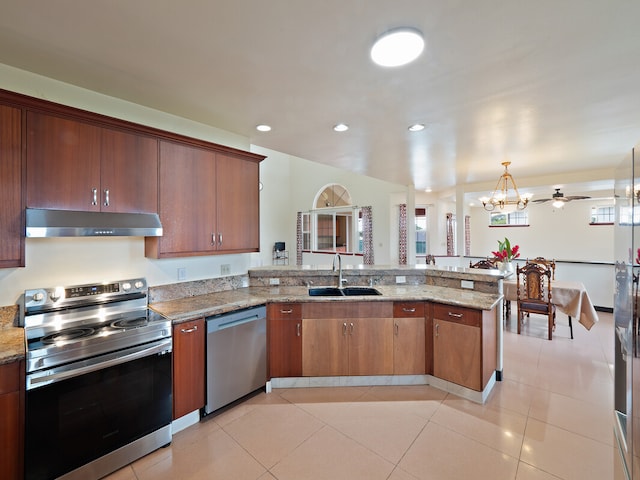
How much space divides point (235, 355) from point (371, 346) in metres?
1.27

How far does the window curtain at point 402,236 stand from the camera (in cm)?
728

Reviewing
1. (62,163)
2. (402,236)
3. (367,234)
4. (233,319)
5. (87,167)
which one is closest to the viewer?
(62,163)

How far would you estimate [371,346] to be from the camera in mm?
2834

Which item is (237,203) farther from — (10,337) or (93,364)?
(10,337)

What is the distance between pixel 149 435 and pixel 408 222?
6.20 metres

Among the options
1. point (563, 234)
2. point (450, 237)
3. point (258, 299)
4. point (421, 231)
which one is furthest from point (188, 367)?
point (563, 234)

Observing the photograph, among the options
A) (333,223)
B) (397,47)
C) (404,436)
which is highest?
(397,47)

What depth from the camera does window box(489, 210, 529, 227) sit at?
918 centimetres

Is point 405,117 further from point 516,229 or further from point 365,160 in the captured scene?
point 516,229

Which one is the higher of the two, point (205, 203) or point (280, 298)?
point (205, 203)

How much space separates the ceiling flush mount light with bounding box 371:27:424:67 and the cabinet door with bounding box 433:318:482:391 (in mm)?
2180

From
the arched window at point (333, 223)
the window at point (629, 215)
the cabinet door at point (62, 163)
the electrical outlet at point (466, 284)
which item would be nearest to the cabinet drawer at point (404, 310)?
the electrical outlet at point (466, 284)

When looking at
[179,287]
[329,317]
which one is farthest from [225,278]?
[329,317]

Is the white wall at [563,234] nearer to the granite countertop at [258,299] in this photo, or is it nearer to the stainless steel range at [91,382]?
the granite countertop at [258,299]
